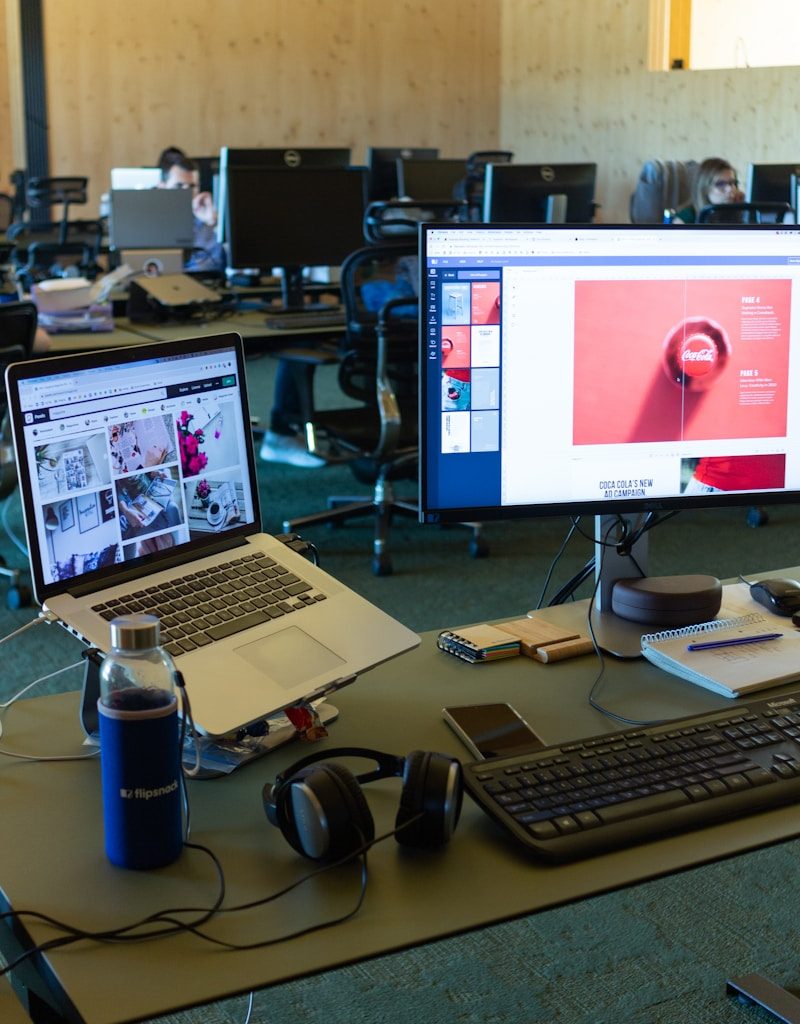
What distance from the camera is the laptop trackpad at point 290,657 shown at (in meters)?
1.22

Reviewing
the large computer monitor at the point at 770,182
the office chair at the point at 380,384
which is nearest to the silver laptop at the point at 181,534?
the office chair at the point at 380,384

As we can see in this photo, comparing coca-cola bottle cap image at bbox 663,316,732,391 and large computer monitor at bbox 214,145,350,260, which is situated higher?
large computer monitor at bbox 214,145,350,260

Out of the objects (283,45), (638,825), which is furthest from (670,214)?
(638,825)

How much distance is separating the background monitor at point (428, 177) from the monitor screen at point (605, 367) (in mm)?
4624

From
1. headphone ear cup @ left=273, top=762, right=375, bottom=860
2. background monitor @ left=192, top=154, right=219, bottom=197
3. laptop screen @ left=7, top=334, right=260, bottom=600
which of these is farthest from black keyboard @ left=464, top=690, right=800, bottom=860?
background monitor @ left=192, top=154, right=219, bottom=197

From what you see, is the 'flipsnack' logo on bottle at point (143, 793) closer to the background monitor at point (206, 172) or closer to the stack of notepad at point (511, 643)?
the stack of notepad at point (511, 643)

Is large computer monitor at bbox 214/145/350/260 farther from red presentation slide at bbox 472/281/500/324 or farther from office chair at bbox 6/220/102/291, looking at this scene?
red presentation slide at bbox 472/281/500/324

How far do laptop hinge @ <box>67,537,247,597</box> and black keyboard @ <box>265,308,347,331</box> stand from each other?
2.71 metres

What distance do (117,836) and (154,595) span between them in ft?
1.09

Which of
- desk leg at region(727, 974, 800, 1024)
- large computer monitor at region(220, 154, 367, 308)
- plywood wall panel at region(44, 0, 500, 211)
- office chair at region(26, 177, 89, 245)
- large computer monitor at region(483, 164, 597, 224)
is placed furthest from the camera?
plywood wall panel at region(44, 0, 500, 211)

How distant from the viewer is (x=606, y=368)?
4.83 feet

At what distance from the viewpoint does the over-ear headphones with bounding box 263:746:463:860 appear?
1.00 metres

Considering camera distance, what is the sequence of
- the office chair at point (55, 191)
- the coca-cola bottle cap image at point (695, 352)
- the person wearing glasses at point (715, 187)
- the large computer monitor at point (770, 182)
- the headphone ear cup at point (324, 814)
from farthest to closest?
the office chair at point (55, 191)
the person wearing glasses at point (715, 187)
the large computer monitor at point (770, 182)
the coca-cola bottle cap image at point (695, 352)
the headphone ear cup at point (324, 814)

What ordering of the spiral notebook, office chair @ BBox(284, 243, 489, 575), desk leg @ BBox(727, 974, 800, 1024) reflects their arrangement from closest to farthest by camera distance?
the spiral notebook, desk leg @ BBox(727, 974, 800, 1024), office chair @ BBox(284, 243, 489, 575)
